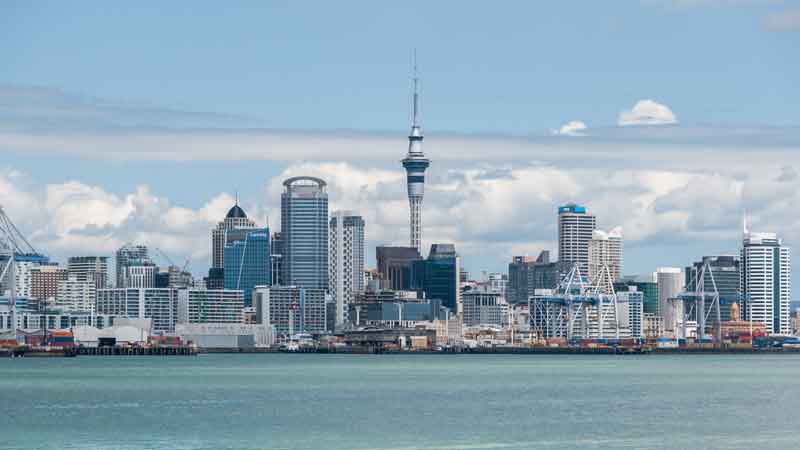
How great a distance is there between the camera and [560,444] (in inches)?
2820

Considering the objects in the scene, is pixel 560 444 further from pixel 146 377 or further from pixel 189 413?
pixel 146 377

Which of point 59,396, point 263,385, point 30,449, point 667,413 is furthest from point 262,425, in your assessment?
point 263,385

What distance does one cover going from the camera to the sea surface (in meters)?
72.8

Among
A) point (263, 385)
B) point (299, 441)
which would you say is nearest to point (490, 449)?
point (299, 441)

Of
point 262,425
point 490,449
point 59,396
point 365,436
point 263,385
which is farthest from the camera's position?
point 263,385

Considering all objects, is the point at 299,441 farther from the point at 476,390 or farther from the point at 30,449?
the point at 476,390

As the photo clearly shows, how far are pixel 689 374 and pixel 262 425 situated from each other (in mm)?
88195

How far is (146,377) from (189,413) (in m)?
61.2

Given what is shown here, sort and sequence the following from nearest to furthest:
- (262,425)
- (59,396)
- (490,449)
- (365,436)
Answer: (490,449) < (365,436) < (262,425) < (59,396)

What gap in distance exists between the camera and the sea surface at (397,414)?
72812 millimetres

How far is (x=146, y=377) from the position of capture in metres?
150

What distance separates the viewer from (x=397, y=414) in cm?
8938

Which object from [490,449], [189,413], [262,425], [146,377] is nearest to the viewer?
[490,449]

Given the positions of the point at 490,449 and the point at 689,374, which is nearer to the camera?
the point at 490,449
